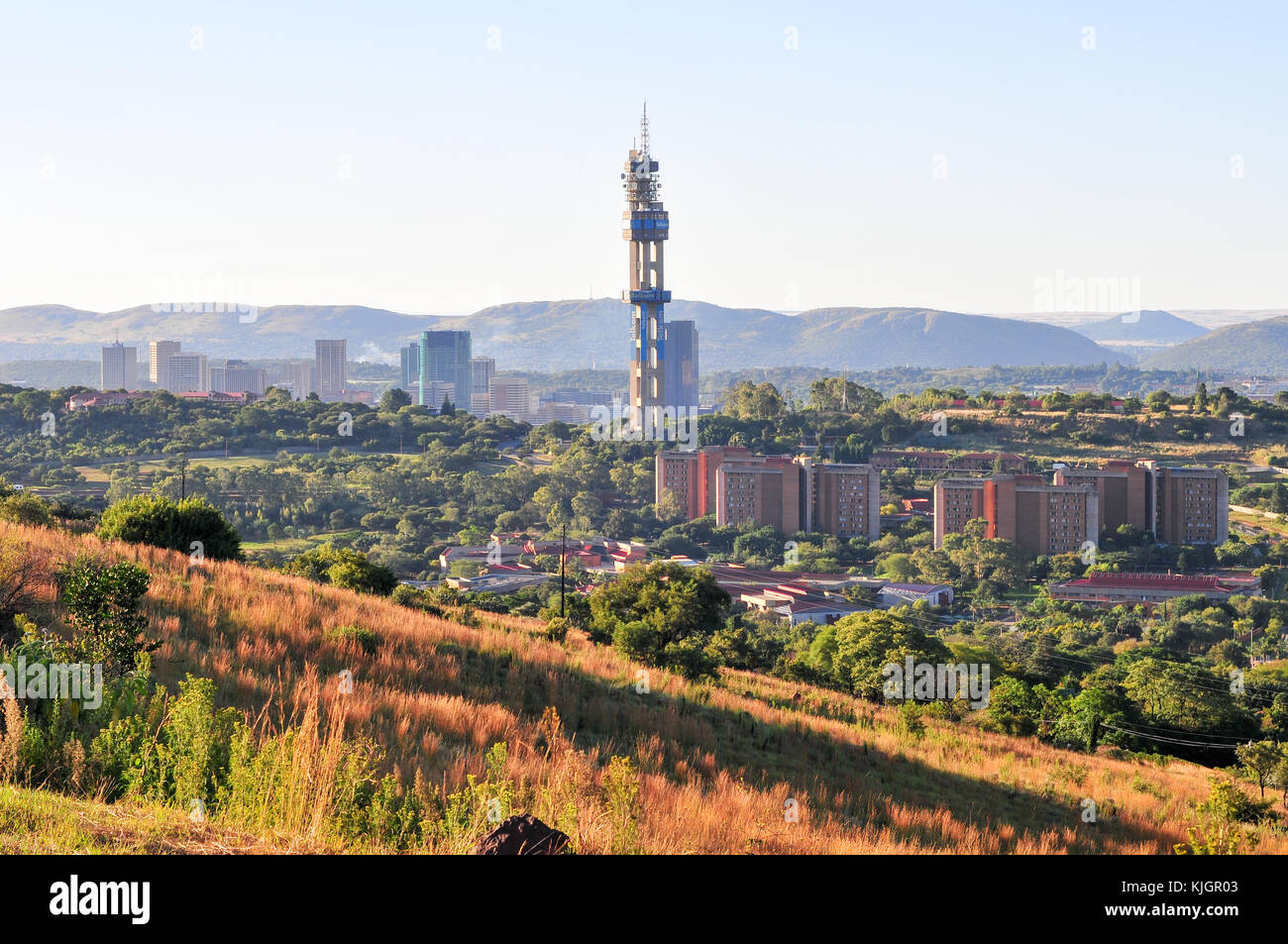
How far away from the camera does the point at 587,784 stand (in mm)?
3529

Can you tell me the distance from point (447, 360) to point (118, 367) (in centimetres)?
4182

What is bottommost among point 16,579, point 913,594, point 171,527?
point 913,594

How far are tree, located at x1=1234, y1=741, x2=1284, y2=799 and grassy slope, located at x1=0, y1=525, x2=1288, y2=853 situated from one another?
307cm

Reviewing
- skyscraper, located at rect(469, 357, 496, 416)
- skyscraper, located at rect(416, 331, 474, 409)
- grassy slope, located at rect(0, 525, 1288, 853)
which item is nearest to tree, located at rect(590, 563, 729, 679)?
grassy slope, located at rect(0, 525, 1288, 853)

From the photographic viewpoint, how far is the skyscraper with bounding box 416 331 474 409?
5935 inches

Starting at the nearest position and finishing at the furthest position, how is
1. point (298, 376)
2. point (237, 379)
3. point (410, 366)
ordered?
point (237, 379), point (298, 376), point (410, 366)

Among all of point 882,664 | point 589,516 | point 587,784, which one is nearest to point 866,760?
point 587,784

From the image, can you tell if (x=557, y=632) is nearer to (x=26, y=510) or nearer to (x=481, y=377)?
(x=26, y=510)

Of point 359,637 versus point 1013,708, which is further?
point 1013,708

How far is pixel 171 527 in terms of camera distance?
10.8 metres

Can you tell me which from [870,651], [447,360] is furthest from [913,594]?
[447,360]

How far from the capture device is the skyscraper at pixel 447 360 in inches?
5935
